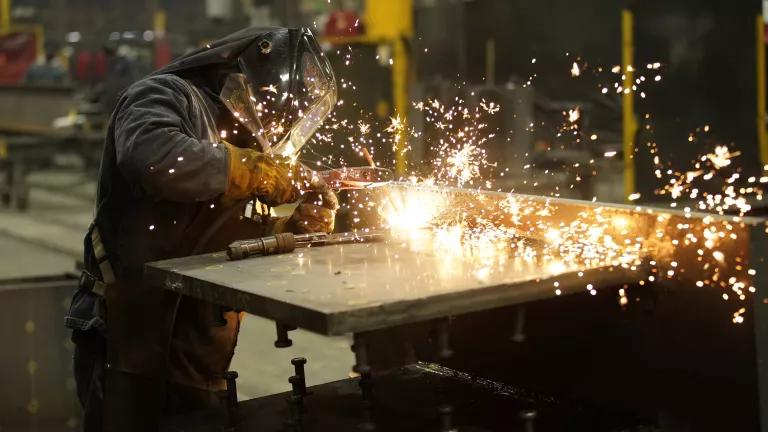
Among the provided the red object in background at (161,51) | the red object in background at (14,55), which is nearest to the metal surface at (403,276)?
the red object in background at (161,51)

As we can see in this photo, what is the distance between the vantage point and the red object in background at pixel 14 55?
15.4 metres

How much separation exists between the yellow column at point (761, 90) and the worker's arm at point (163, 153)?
18.3 ft

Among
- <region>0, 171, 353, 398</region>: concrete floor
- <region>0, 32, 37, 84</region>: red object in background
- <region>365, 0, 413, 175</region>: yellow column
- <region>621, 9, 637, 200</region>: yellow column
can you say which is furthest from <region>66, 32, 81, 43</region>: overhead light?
<region>621, 9, 637, 200</region>: yellow column

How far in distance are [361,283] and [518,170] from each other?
5.22 meters

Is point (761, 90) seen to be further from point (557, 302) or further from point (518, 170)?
point (557, 302)

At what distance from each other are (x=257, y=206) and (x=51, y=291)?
1.36 meters

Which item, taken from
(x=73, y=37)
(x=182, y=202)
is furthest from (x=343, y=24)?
(x=73, y=37)

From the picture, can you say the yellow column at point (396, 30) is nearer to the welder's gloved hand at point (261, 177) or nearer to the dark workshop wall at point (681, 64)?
the dark workshop wall at point (681, 64)

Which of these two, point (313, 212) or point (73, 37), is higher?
point (73, 37)

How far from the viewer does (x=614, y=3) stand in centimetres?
773

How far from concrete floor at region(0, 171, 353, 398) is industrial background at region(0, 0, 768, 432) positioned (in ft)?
0.07

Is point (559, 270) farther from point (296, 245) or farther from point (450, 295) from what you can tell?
point (296, 245)

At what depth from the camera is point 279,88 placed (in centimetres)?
232

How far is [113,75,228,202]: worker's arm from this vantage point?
1.99m
